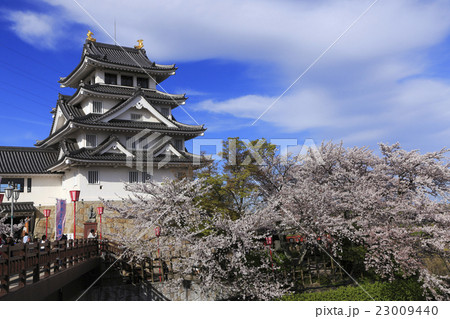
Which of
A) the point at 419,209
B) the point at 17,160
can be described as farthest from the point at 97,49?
the point at 419,209

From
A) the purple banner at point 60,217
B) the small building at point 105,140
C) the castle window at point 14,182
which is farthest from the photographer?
the castle window at point 14,182

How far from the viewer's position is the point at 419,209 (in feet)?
61.2

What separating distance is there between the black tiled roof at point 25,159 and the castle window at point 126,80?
8.48m

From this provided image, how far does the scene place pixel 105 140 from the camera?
29.5 meters

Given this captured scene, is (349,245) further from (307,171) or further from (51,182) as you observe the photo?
(51,182)

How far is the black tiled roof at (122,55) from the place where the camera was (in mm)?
32700

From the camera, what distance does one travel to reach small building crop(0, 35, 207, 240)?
28344 mm

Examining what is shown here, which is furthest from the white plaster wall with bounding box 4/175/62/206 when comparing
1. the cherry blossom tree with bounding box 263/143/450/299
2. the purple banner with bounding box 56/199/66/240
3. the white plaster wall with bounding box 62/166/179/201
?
the cherry blossom tree with bounding box 263/143/450/299

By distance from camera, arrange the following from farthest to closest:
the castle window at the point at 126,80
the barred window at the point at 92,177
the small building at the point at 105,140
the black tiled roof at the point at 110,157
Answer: the castle window at the point at 126,80, the small building at the point at 105,140, the barred window at the point at 92,177, the black tiled roof at the point at 110,157

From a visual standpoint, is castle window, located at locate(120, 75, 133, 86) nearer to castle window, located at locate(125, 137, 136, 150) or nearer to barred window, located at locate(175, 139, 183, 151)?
castle window, located at locate(125, 137, 136, 150)

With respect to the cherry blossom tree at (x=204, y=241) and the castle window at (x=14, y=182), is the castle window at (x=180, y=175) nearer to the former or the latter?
the cherry blossom tree at (x=204, y=241)

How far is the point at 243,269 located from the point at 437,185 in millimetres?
12096

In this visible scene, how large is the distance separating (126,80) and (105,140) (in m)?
6.87

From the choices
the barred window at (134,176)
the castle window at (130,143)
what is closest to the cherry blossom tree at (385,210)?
the barred window at (134,176)
